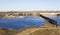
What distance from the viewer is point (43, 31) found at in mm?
17062

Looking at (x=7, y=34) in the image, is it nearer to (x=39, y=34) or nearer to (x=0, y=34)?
(x=0, y=34)

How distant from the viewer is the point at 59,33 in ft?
55.9

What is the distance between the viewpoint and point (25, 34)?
56.0ft

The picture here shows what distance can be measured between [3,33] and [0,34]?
28.8 inches

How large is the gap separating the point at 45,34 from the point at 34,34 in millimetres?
1050

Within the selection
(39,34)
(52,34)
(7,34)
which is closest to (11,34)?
(7,34)

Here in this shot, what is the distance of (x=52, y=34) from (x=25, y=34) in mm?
2684

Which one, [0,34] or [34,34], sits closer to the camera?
[34,34]

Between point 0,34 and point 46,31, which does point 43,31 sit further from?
point 0,34

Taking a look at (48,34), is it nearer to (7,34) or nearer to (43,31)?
(43,31)

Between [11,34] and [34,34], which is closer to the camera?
[34,34]

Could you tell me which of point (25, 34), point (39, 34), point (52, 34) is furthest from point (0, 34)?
point (52, 34)

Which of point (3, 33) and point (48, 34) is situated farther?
point (3, 33)

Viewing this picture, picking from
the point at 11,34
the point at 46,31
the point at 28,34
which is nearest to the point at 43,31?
the point at 46,31
